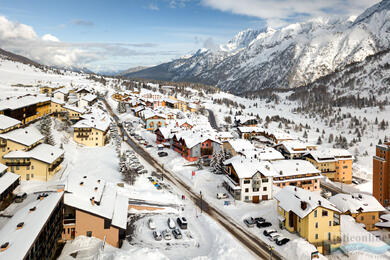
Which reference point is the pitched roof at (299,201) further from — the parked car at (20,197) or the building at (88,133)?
the building at (88,133)

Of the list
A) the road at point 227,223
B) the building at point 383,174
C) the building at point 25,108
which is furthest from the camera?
the building at point 25,108

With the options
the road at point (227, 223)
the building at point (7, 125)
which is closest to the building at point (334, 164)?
the road at point (227, 223)

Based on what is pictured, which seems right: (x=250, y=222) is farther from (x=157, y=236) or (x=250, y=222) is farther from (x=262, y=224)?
(x=157, y=236)

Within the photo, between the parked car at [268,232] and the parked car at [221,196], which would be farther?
the parked car at [221,196]

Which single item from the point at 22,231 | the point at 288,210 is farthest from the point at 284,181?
the point at 22,231

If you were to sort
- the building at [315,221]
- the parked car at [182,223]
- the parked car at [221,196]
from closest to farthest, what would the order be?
the building at [315,221] → the parked car at [182,223] → the parked car at [221,196]

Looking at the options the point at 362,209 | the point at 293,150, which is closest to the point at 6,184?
the point at 362,209

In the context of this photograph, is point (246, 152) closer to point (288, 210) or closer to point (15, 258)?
point (288, 210)

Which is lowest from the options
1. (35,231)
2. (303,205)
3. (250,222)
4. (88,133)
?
(250,222)
